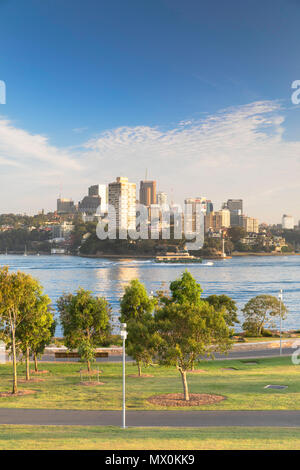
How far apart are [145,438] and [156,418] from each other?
15.4ft

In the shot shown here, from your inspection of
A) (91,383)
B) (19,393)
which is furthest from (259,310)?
(19,393)

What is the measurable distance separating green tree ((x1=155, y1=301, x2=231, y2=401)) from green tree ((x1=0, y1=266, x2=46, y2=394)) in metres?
6.87

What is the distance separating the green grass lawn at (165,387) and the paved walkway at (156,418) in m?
0.95

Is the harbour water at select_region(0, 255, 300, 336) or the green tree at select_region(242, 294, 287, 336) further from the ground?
the green tree at select_region(242, 294, 287, 336)

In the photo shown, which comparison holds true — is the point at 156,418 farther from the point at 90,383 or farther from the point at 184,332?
the point at 90,383

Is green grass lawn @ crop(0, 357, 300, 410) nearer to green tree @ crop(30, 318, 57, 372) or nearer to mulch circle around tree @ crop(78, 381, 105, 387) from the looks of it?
mulch circle around tree @ crop(78, 381, 105, 387)

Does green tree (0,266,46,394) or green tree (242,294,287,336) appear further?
green tree (242,294,287,336)

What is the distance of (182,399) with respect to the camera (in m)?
20.8

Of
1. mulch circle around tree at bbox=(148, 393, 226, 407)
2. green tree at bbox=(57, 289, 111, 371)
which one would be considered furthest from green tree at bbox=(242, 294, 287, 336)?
mulch circle around tree at bbox=(148, 393, 226, 407)

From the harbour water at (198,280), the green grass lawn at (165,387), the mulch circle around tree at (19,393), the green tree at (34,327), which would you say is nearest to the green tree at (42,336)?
the green tree at (34,327)

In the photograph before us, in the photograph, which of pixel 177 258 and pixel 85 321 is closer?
pixel 85 321

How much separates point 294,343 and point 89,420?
82.6 ft

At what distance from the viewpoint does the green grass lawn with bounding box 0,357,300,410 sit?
65.1 feet
